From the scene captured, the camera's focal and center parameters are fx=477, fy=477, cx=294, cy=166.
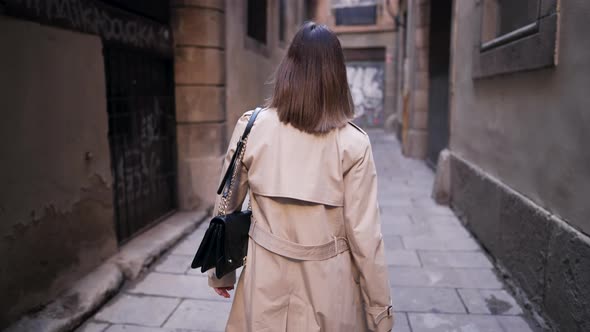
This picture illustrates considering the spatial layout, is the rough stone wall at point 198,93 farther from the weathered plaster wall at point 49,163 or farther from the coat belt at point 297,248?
the coat belt at point 297,248

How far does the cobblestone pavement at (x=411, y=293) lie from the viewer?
11.3 feet

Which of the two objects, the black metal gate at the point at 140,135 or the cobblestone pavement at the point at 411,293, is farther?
the black metal gate at the point at 140,135

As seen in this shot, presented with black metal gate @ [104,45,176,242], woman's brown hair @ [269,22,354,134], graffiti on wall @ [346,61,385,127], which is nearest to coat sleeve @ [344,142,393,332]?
woman's brown hair @ [269,22,354,134]

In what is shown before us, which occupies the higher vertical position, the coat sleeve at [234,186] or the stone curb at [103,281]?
the coat sleeve at [234,186]

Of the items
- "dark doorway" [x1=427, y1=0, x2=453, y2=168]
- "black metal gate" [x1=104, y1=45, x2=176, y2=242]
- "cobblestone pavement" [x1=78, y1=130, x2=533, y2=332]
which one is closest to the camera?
"cobblestone pavement" [x1=78, y1=130, x2=533, y2=332]

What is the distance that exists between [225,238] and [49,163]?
196cm

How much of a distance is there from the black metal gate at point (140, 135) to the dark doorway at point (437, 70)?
→ 19.8 ft

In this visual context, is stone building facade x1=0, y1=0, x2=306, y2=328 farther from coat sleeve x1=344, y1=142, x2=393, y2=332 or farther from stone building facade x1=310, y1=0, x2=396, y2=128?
stone building facade x1=310, y1=0, x2=396, y2=128

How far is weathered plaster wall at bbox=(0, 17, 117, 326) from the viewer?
2.98 meters

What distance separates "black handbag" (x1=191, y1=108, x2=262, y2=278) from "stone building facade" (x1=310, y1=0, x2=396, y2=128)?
57.4ft

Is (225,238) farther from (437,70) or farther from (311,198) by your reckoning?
(437,70)

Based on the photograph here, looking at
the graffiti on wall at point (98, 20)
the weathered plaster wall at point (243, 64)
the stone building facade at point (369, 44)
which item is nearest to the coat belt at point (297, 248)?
the graffiti on wall at point (98, 20)

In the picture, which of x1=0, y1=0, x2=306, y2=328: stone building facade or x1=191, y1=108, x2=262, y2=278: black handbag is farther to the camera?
x1=0, y1=0, x2=306, y2=328: stone building facade

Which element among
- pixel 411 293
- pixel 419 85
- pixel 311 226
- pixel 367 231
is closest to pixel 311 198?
pixel 311 226
